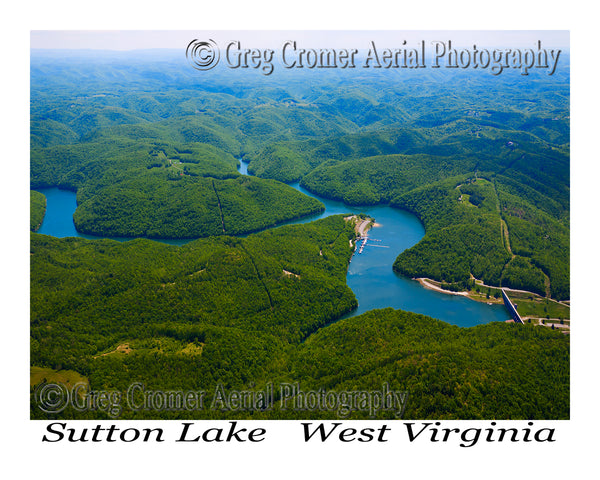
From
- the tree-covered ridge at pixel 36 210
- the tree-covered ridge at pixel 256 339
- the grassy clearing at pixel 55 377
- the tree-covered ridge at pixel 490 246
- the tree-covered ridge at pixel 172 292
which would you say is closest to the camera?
the tree-covered ridge at pixel 256 339

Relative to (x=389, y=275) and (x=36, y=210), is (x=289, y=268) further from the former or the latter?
(x=36, y=210)

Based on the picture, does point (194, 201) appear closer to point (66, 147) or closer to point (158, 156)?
point (158, 156)

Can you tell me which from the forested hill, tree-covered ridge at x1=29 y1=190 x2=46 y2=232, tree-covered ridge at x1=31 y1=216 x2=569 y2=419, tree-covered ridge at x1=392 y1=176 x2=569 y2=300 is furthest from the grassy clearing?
tree-covered ridge at x1=29 y1=190 x2=46 y2=232

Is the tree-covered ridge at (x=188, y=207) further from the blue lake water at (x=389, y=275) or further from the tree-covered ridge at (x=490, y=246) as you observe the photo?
the tree-covered ridge at (x=490, y=246)

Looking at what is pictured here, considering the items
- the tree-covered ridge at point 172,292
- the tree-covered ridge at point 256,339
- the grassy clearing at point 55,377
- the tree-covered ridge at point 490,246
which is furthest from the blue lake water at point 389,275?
the grassy clearing at point 55,377

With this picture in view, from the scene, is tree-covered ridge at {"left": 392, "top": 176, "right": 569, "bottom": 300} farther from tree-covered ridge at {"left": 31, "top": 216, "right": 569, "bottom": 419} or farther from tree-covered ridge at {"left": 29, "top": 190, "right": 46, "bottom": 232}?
tree-covered ridge at {"left": 29, "top": 190, "right": 46, "bottom": 232}

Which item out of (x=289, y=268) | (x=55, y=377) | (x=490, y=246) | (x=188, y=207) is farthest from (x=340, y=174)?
(x=55, y=377)

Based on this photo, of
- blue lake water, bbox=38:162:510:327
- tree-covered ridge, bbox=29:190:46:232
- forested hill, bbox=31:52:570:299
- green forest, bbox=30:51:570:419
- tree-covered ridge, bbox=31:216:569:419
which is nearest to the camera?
tree-covered ridge, bbox=31:216:569:419
